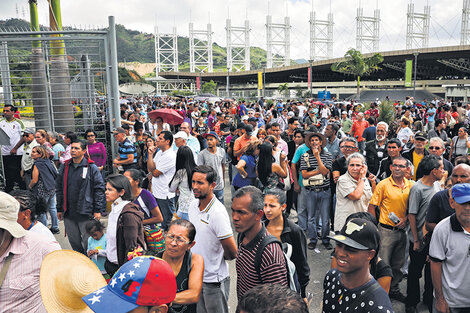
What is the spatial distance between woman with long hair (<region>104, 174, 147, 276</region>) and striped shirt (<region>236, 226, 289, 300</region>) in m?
1.08

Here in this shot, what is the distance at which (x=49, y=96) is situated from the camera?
852cm

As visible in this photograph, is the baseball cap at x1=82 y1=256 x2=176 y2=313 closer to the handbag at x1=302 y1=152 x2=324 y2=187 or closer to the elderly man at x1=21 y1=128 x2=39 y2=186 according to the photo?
the handbag at x1=302 y1=152 x2=324 y2=187

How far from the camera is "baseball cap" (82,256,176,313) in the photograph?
4.98ft

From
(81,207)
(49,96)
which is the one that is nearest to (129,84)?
(49,96)

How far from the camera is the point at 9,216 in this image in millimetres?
2420

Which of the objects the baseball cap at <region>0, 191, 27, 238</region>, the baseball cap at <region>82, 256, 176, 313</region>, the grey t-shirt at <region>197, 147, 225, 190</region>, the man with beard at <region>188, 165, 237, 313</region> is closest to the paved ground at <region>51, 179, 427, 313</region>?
the man with beard at <region>188, 165, 237, 313</region>

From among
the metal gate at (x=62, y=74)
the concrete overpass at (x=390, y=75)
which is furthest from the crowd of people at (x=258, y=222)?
the concrete overpass at (x=390, y=75)

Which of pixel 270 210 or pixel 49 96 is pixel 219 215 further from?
pixel 49 96

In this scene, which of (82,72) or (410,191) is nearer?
(410,191)

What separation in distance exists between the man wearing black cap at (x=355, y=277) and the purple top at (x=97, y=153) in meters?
5.45

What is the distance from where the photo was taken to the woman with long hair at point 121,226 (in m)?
3.29

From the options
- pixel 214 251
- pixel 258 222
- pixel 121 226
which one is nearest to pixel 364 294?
pixel 258 222

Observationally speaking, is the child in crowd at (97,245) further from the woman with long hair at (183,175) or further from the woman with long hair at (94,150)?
the woman with long hair at (94,150)

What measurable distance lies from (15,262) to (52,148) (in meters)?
5.38
